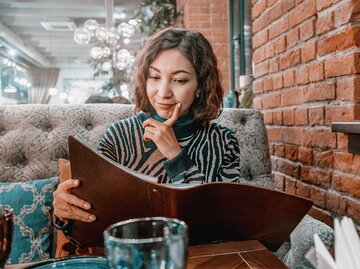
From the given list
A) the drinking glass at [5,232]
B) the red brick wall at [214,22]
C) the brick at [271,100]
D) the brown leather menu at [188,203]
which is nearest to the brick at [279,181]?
the brick at [271,100]

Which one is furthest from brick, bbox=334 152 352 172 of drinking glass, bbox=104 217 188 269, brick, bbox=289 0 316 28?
drinking glass, bbox=104 217 188 269

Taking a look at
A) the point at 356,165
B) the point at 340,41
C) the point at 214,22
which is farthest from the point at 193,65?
the point at 214,22

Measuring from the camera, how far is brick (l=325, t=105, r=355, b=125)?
1.27m

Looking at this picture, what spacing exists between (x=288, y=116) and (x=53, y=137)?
0.99 m

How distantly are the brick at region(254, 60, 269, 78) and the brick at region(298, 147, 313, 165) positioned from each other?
0.54 m

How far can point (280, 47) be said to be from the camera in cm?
183

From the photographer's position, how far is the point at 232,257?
0.67 m

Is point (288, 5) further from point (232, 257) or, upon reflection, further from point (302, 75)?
point (232, 257)

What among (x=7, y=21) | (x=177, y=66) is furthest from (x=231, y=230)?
(x=7, y=21)

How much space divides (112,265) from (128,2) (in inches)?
271

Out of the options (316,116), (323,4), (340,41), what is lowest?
(316,116)

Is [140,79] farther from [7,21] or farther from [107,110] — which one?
[7,21]

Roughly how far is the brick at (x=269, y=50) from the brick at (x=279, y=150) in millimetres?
439

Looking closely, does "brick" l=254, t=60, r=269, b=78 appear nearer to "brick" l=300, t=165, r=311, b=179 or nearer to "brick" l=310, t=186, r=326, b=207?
"brick" l=300, t=165, r=311, b=179
